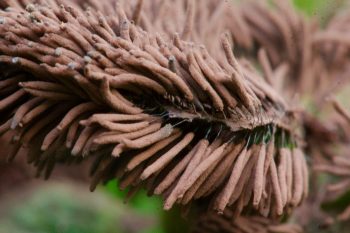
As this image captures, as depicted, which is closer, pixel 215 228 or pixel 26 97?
pixel 26 97

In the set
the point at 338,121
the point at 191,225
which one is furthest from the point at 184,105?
the point at 338,121

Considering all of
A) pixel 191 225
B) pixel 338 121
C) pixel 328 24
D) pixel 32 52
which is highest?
pixel 328 24

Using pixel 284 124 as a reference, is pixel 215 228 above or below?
below

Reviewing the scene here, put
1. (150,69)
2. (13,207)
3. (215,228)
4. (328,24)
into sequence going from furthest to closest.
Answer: (328,24)
(13,207)
(215,228)
(150,69)

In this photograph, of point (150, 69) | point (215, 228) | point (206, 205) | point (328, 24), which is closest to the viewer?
point (150, 69)

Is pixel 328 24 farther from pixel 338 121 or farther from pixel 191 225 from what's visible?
pixel 191 225
